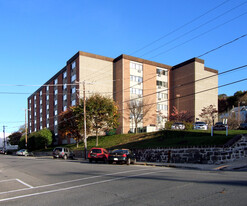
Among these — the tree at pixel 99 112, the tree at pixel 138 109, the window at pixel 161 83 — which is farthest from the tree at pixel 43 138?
the window at pixel 161 83

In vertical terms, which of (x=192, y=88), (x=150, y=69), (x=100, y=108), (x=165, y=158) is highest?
(x=150, y=69)

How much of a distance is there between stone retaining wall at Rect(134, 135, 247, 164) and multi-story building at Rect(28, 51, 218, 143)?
26529 millimetres

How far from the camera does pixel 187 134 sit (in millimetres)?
30922

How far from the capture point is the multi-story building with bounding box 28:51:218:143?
54.7 meters

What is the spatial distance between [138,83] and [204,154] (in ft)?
117

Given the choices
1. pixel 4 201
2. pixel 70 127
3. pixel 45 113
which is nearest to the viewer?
pixel 4 201

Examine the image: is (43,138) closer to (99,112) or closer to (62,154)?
(99,112)

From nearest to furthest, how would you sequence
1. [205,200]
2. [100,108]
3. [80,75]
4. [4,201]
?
[205,200] → [4,201] → [100,108] → [80,75]

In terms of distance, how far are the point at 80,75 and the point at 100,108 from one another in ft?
53.9

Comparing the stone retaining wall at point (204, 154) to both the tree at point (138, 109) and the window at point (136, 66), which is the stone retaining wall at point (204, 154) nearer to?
the tree at point (138, 109)

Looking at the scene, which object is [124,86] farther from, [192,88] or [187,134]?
[187,134]

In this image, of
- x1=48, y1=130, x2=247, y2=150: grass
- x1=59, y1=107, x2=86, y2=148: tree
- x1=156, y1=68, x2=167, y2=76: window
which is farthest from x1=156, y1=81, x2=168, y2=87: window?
x1=48, y1=130, x2=247, y2=150: grass

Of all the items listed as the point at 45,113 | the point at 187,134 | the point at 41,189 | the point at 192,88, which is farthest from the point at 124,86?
the point at 41,189

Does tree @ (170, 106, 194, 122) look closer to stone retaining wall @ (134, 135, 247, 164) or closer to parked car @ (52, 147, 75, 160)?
parked car @ (52, 147, 75, 160)
